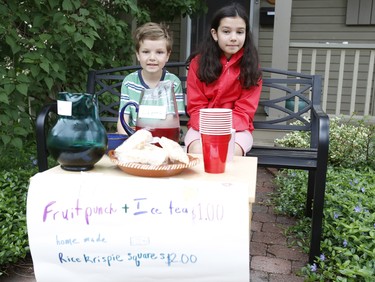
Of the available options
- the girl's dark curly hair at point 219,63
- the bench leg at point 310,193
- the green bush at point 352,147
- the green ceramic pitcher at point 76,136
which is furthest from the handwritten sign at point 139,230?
the green bush at point 352,147

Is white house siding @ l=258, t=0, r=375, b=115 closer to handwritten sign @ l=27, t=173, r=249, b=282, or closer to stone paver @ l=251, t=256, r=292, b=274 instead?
stone paver @ l=251, t=256, r=292, b=274

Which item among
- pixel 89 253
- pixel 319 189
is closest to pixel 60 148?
pixel 89 253

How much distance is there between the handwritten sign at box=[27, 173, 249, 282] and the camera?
1244mm

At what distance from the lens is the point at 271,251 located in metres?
2.23

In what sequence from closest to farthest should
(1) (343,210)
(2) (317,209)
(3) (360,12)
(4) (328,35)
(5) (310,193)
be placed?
(2) (317,209), (1) (343,210), (5) (310,193), (3) (360,12), (4) (328,35)

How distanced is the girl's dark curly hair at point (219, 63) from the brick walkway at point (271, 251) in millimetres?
909

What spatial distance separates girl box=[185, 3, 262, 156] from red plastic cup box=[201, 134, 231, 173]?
69 centimetres

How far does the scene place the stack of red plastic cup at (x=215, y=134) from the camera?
55.9 inches

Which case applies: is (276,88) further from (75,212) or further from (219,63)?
(75,212)

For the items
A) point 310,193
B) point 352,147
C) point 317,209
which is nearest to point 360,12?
point 352,147

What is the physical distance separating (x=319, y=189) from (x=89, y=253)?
1051mm

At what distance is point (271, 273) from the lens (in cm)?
198

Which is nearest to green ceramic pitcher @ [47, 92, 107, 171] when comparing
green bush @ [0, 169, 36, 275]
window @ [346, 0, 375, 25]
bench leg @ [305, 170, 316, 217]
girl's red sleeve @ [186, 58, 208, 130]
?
green bush @ [0, 169, 36, 275]

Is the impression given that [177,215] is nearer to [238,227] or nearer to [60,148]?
[238,227]
